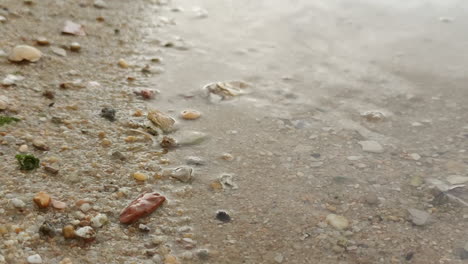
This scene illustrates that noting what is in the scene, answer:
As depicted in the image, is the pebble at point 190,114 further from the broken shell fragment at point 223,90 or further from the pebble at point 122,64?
the pebble at point 122,64

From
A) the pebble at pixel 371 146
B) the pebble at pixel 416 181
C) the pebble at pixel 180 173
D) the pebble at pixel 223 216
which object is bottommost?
the pebble at pixel 223 216

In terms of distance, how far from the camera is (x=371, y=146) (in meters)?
3.19

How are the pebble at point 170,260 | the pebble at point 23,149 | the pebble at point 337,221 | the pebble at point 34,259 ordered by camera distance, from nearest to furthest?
1. the pebble at point 34,259
2. the pebble at point 170,260
3. the pebble at point 337,221
4. the pebble at point 23,149

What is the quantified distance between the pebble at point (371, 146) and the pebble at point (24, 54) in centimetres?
240

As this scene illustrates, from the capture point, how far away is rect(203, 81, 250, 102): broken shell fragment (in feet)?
12.3

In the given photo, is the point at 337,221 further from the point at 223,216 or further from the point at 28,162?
the point at 28,162

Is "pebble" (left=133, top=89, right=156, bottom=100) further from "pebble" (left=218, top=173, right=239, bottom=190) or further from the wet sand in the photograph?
"pebble" (left=218, top=173, right=239, bottom=190)

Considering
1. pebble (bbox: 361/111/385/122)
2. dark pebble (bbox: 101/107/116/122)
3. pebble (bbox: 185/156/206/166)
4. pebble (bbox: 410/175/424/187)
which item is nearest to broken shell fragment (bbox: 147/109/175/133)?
dark pebble (bbox: 101/107/116/122)

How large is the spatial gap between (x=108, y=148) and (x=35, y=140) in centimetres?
40

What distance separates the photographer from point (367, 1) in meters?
5.82

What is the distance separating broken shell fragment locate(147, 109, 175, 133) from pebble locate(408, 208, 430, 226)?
153cm

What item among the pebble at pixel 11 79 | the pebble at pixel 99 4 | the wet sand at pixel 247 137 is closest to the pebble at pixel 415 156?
the wet sand at pixel 247 137

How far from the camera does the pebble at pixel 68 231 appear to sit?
89.9 inches

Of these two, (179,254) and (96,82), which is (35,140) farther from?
(179,254)
